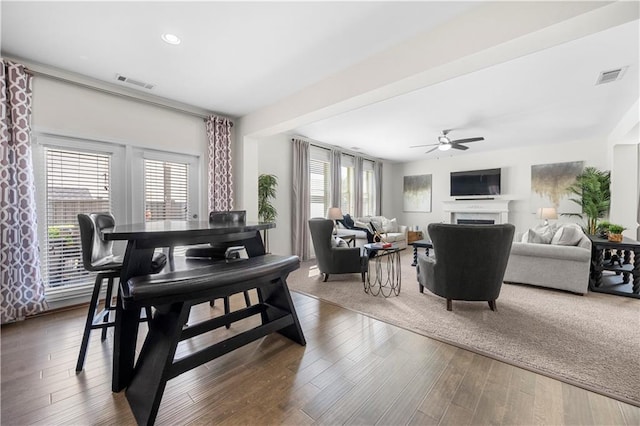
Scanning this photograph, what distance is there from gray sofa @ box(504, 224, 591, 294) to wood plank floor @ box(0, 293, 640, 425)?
220 cm

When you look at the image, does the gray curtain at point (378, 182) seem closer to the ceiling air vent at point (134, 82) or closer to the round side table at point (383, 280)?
the round side table at point (383, 280)

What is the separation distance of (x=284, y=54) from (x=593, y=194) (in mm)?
6541

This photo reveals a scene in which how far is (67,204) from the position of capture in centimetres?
293

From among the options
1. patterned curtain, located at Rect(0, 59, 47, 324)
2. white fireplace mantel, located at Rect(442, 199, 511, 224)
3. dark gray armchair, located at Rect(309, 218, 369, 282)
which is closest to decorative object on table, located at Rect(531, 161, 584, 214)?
white fireplace mantel, located at Rect(442, 199, 511, 224)

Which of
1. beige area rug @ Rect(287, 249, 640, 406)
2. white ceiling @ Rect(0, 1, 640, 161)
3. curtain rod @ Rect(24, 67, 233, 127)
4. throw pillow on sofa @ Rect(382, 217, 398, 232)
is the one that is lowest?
beige area rug @ Rect(287, 249, 640, 406)

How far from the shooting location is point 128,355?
1.61 metres

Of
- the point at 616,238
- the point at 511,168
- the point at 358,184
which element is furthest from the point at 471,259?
the point at 511,168

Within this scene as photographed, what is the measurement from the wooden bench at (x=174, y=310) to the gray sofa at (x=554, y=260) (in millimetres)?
3331

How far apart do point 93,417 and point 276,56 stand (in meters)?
2.96

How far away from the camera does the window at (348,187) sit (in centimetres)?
689

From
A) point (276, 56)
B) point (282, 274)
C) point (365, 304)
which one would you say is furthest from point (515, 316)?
point (276, 56)

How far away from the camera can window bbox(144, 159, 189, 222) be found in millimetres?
3508

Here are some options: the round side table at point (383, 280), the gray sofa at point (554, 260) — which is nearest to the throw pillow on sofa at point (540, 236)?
the gray sofa at point (554, 260)

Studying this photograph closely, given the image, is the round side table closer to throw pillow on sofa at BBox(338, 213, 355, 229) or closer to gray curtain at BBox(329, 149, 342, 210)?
throw pillow on sofa at BBox(338, 213, 355, 229)
